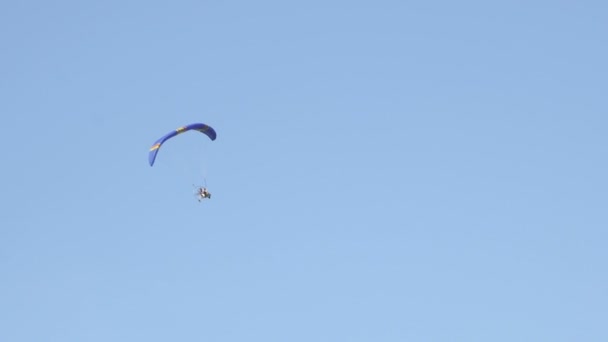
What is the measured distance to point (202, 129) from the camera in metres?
98.2

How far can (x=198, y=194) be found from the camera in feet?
321

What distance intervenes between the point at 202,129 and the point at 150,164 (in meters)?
6.67

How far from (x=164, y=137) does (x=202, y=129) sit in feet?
10.6

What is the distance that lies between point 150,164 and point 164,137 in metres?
4.32

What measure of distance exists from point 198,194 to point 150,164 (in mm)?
6006

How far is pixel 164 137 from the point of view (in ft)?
318

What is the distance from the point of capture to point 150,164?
93.4m
